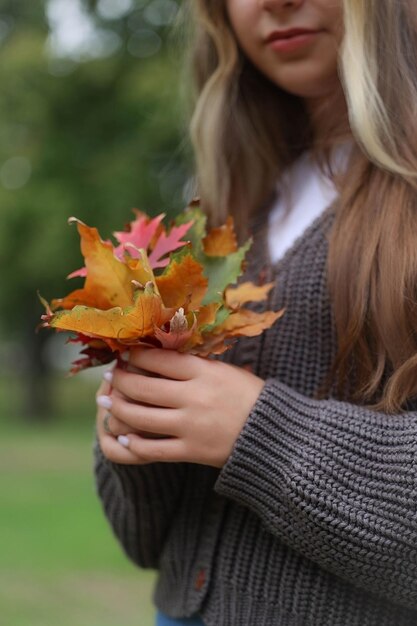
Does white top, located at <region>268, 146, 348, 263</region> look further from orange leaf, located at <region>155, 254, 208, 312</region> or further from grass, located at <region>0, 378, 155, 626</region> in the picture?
grass, located at <region>0, 378, 155, 626</region>

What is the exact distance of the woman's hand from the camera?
1.40 metres

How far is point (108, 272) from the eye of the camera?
4.64ft

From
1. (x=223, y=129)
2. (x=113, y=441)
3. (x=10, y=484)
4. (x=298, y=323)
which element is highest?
(x=223, y=129)

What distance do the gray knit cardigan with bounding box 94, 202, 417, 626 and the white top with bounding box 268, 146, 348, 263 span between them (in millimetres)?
40

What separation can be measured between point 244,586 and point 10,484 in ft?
24.2

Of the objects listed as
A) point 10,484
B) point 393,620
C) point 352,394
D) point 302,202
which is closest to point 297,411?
point 352,394

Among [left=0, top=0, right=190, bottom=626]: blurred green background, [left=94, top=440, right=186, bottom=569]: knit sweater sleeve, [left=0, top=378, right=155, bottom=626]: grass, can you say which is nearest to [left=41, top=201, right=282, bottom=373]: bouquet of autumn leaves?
[left=94, top=440, right=186, bottom=569]: knit sweater sleeve

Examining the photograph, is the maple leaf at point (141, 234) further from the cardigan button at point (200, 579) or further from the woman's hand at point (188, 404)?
the cardigan button at point (200, 579)

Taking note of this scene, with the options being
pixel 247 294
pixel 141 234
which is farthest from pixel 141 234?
pixel 247 294

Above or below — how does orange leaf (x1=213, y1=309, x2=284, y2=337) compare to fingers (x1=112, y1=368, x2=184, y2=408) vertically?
above

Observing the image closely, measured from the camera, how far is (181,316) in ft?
4.42

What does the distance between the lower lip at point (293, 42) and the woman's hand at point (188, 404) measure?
24.5 inches

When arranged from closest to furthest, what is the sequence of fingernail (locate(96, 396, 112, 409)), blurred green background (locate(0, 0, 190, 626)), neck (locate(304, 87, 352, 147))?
fingernail (locate(96, 396, 112, 409)) < neck (locate(304, 87, 352, 147)) < blurred green background (locate(0, 0, 190, 626))

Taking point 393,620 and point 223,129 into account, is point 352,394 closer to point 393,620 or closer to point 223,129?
point 393,620
